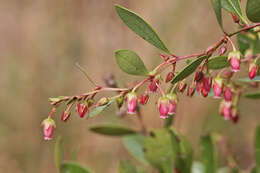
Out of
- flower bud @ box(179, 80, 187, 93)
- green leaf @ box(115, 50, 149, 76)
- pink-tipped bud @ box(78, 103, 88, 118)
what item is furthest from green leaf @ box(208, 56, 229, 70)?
pink-tipped bud @ box(78, 103, 88, 118)

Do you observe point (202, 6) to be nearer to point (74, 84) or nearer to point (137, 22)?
point (74, 84)

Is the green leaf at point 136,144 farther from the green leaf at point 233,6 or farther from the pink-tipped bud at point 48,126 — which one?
the green leaf at point 233,6

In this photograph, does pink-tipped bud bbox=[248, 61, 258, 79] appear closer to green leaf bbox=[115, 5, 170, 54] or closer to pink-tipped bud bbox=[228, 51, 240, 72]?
pink-tipped bud bbox=[228, 51, 240, 72]

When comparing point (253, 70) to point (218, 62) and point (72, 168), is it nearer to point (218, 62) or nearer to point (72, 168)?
point (218, 62)

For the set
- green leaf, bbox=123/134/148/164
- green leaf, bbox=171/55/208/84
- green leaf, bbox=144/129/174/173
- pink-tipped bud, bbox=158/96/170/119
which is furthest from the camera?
green leaf, bbox=123/134/148/164

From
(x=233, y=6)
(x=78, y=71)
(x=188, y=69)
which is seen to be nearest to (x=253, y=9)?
(x=233, y=6)
